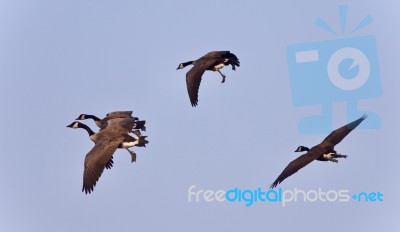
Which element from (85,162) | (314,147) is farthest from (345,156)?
(85,162)

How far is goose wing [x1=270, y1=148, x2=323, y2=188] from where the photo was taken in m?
27.6

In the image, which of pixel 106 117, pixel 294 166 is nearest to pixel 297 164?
pixel 294 166

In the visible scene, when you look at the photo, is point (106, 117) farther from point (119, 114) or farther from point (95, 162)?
point (95, 162)

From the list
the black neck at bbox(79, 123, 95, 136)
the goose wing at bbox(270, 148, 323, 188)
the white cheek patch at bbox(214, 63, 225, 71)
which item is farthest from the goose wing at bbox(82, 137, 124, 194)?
the white cheek patch at bbox(214, 63, 225, 71)

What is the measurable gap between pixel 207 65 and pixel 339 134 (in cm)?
377

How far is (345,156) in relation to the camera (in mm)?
27922

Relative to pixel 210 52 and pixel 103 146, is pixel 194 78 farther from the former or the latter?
pixel 103 146

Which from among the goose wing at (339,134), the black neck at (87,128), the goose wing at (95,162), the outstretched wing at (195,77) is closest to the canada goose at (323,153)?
the goose wing at (339,134)

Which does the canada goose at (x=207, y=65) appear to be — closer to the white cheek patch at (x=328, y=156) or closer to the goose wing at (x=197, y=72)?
the goose wing at (x=197, y=72)

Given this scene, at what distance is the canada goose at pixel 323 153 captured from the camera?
91.4 ft

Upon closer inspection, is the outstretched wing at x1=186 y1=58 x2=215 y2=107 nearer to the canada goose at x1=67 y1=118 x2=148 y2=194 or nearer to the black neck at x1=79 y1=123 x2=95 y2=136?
the canada goose at x1=67 y1=118 x2=148 y2=194

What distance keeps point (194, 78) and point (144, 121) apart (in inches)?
62.5

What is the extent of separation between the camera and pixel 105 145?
27.3 meters

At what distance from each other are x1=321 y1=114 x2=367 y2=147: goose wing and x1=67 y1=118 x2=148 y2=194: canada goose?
4.24 m
